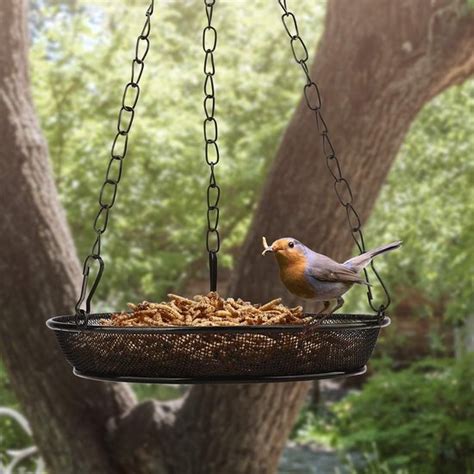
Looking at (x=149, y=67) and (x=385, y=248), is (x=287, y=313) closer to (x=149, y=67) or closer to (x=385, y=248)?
(x=385, y=248)

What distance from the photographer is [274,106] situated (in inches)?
328

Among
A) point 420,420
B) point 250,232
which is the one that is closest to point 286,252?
point 250,232

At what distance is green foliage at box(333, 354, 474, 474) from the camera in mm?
6456

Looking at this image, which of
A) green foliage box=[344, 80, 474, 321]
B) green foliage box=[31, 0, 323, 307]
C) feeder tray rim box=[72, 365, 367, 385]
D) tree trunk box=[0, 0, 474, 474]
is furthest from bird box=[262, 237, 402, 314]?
green foliage box=[31, 0, 323, 307]

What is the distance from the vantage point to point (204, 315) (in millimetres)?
1609

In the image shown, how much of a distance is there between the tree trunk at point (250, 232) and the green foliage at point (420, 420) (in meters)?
2.98

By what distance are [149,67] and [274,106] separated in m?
1.35

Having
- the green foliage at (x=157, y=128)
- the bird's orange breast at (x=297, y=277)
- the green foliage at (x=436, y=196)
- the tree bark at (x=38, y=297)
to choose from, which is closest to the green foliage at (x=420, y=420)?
the green foliage at (x=436, y=196)

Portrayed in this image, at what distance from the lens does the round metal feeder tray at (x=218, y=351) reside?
1.39 metres

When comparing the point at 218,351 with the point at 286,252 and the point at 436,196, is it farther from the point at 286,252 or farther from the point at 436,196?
the point at 436,196

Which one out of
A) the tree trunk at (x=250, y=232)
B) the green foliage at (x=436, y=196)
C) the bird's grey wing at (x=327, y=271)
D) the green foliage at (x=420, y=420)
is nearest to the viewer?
the bird's grey wing at (x=327, y=271)

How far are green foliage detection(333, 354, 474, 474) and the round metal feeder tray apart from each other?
193 inches

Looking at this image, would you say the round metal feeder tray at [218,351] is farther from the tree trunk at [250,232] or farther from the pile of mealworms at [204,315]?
the tree trunk at [250,232]

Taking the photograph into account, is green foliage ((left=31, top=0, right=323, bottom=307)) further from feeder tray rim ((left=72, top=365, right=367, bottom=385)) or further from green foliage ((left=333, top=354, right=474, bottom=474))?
feeder tray rim ((left=72, top=365, right=367, bottom=385))
